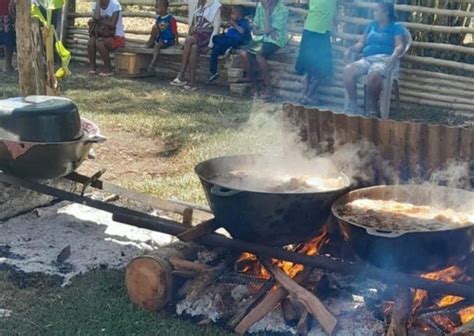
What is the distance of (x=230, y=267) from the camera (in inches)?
171

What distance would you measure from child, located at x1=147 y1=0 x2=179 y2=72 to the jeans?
116 cm

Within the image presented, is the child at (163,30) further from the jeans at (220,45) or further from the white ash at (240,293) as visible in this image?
the white ash at (240,293)

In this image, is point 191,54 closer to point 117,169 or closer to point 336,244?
point 117,169

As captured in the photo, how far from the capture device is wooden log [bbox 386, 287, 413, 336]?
11.9 feet

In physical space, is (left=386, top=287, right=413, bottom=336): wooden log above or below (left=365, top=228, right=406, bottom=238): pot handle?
below

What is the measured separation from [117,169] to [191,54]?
487cm

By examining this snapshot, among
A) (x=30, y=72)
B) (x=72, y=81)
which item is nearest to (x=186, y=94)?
(x=72, y=81)

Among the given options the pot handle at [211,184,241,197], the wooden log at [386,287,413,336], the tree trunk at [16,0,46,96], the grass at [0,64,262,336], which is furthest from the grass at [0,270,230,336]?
the tree trunk at [16,0,46,96]

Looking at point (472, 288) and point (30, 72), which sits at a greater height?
point (30, 72)

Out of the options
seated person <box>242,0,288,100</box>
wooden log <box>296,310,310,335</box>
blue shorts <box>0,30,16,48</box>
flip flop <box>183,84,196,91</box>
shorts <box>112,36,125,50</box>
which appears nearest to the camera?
wooden log <box>296,310,310,335</box>

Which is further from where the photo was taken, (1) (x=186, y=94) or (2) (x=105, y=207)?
(1) (x=186, y=94)

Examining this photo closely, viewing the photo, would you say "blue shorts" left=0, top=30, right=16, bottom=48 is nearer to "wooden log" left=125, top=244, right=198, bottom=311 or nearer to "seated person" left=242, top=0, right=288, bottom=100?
"seated person" left=242, top=0, right=288, bottom=100

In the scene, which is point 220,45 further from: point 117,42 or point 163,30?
point 117,42

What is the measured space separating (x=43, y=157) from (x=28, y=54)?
146cm
